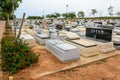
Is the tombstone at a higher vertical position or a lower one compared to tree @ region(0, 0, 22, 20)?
lower

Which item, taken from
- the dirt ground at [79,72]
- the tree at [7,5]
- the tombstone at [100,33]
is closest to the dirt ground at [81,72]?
the dirt ground at [79,72]

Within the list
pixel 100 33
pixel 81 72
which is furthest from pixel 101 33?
pixel 81 72

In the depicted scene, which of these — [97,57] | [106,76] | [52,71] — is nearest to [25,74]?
[52,71]

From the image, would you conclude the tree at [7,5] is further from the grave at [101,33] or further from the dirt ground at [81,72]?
the dirt ground at [81,72]

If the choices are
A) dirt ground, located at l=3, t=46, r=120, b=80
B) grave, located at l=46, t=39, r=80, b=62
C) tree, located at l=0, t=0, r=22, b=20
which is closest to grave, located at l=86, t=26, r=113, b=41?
dirt ground, located at l=3, t=46, r=120, b=80

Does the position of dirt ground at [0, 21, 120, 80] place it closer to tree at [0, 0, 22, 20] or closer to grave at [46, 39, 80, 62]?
grave at [46, 39, 80, 62]

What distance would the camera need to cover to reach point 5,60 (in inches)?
298

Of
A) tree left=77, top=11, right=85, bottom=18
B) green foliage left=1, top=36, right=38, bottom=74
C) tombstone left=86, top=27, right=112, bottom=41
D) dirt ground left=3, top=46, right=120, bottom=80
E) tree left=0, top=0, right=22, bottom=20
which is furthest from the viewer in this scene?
tree left=77, top=11, right=85, bottom=18

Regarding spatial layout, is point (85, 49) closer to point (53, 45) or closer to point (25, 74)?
point (53, 45)

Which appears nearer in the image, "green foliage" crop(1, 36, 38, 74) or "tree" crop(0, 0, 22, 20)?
"green foliage" crop(1, 36, 38, 74)

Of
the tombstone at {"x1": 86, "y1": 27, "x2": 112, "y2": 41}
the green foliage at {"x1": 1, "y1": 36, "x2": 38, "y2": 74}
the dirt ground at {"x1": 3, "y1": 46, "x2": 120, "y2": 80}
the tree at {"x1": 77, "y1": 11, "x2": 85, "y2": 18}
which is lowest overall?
the dirt ground at {"x1": 3, "y1": 46, "x2": 120, "y2": 80}

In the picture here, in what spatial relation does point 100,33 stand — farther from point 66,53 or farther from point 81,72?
point 81,72

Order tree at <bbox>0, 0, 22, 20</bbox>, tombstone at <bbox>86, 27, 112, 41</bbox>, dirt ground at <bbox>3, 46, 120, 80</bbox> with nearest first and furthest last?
dirt ground at <bbox>3, 46, 120, 80</bbox>, tombstone at <bbox>86, 27, 112, 41</bbox>, tree at <bbox>0, 0, 22, 20</bbox>

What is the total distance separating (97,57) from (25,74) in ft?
15.6
